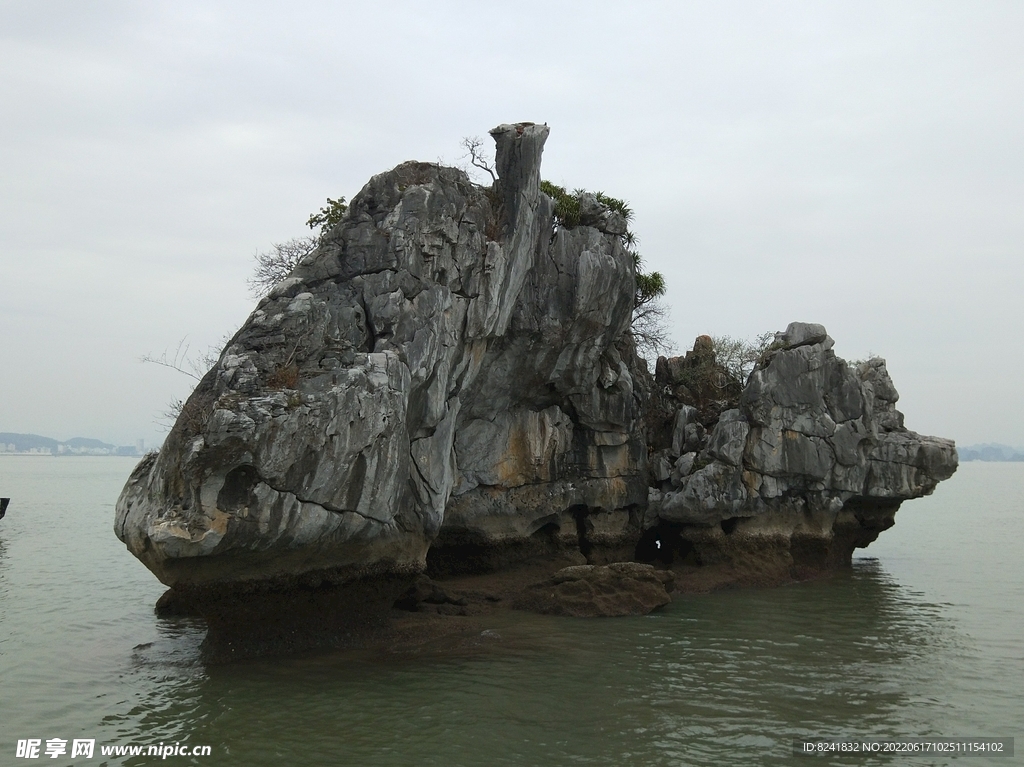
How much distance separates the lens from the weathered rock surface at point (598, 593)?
17.1m

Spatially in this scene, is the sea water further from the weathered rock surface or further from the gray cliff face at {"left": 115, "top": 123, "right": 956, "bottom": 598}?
the gray cliff face at {"left": 115, "top": 123, "right": 956, "bottom": 598}

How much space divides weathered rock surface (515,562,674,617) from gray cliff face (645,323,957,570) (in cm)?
398

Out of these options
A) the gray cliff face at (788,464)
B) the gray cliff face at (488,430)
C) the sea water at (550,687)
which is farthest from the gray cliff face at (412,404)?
the sea water at (550,687)

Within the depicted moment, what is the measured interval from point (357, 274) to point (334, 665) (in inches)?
264

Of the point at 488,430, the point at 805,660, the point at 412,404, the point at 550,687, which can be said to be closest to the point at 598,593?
the point at 805,660

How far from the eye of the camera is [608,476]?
2244cm

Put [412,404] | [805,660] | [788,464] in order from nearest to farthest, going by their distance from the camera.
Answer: [805,660] < [412,404] < [788,464]

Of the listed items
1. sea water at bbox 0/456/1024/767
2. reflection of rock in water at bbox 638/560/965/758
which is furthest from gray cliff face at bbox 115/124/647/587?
reflection of rock in water at bbox 638/560/965/758

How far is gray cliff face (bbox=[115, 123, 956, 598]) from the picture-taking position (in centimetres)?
1198

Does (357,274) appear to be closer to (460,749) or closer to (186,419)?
(186,419)

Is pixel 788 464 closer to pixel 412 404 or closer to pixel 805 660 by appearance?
pixel 805 660

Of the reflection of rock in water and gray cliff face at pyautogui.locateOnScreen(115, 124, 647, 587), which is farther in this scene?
gray cliff face at pyautogui.locateOnScreen(115, 124, 647, 587)

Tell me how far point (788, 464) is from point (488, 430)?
817 centimetres

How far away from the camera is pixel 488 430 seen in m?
20.6
